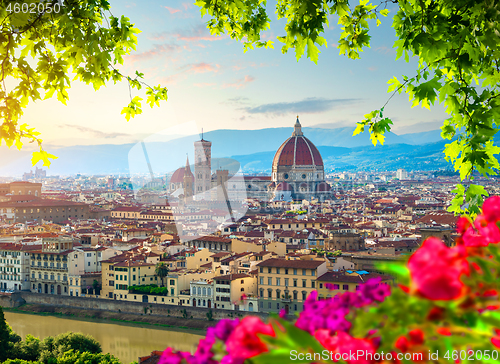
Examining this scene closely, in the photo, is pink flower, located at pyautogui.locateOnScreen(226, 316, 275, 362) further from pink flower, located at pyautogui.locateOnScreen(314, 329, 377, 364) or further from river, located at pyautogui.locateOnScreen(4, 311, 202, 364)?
river, located at pyautogui.locateOnScreen(4, 311, 202, 364)

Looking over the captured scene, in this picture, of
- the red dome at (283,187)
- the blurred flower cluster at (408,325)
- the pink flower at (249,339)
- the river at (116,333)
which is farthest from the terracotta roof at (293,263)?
the red dome at (283,187)

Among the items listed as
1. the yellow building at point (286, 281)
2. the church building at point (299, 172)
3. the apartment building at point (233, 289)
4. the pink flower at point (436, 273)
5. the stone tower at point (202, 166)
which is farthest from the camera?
the church building at point (299, 172)

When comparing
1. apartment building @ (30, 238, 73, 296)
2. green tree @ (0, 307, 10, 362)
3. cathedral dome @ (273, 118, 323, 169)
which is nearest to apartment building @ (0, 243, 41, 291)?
apartment building @ (30, 238, 73, 296)

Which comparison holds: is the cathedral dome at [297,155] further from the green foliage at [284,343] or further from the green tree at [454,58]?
the green foliage at [284,343]

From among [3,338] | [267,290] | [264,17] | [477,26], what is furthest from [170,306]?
[477,26]

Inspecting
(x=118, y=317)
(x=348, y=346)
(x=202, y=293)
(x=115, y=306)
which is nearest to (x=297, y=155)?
(x=115, y=306)
